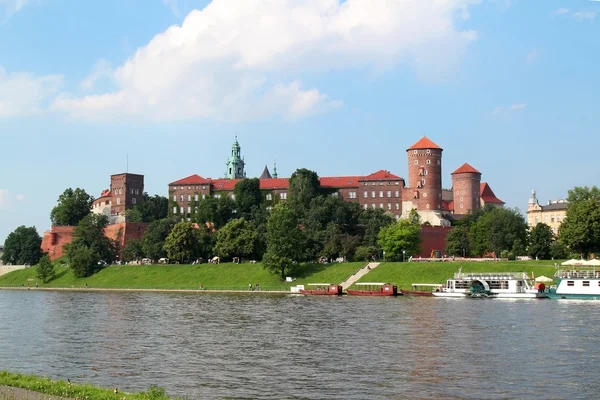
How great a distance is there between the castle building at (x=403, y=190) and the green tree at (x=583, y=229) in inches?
1464

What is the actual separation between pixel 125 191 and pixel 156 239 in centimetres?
3446

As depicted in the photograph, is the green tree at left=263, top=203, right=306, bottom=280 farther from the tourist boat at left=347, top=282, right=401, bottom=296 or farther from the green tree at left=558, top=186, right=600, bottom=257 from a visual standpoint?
the green tree at left=558, top=186, right=600, bottom=257

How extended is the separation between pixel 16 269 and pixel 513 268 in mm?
66747

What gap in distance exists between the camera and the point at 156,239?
90.3 m

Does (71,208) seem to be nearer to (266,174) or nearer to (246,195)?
(246,195)

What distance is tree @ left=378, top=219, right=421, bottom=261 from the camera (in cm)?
7406

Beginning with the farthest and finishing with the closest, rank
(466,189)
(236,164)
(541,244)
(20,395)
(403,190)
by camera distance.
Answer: (236,164)
(466,189)
(403,190)
(541,244)
(20,395)

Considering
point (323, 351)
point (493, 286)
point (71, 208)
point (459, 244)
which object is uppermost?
point (71, 208)

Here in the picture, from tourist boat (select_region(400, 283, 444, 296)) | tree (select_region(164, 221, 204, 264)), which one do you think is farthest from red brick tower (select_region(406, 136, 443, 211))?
tourist boat (select_region(400, 283, 444, 296))

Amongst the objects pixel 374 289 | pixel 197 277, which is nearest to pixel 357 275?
pixel 374 289

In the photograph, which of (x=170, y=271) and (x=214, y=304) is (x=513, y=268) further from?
(x=170, y=271)

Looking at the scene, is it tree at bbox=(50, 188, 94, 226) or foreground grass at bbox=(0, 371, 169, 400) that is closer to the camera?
foreground grass at bbox=(0, 371, 169, 400)

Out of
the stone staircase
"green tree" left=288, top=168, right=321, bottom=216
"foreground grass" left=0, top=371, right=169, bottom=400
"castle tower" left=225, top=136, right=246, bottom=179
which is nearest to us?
"foreground grass" left=0, top=371, right=169, bottom=400

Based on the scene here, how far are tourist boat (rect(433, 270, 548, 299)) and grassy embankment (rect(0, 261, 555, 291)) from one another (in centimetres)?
454
